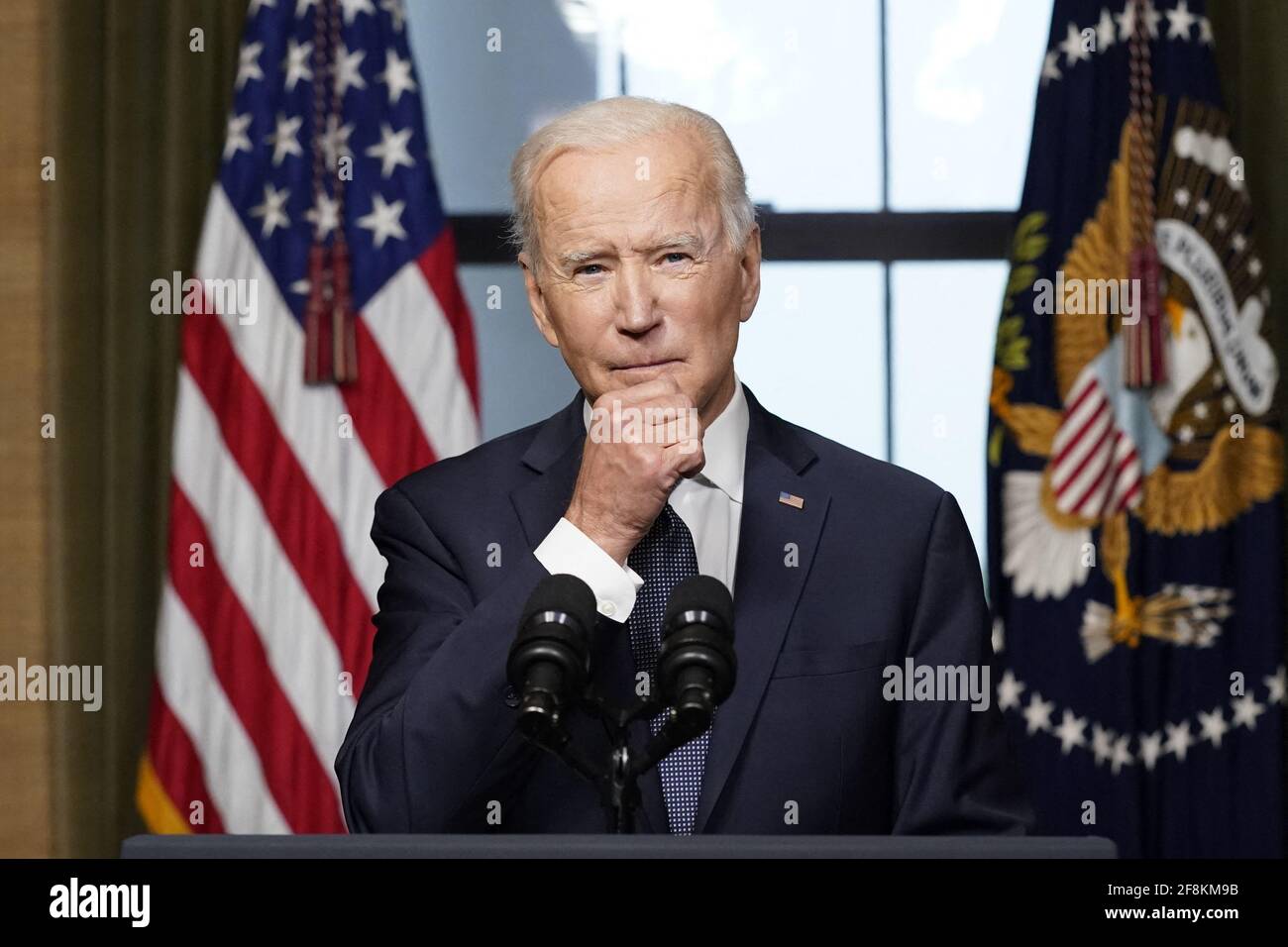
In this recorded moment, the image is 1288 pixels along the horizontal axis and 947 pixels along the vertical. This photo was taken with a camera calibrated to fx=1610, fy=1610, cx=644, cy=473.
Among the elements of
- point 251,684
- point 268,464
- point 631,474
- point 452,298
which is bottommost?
point 251,684

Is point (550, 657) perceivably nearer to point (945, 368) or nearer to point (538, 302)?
point (538, 302)

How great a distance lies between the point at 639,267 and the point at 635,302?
64mm

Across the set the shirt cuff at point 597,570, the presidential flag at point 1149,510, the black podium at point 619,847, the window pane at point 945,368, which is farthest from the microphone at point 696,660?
the window pane at point 945,368

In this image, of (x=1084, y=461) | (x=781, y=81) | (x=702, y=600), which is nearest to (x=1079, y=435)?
(x=1084, y=461)

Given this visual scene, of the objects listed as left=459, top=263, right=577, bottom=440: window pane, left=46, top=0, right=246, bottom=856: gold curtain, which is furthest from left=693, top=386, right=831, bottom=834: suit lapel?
left=46, top=0, right=246, bottom=856: gold curtain

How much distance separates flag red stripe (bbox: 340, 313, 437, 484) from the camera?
146 inches

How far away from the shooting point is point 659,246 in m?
2.05

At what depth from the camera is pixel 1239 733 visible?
144 inches

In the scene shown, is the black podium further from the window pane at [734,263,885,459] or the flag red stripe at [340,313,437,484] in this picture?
the window pane at [734,263,885,459]

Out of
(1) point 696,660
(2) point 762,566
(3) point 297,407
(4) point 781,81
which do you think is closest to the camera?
(1) point 696,660

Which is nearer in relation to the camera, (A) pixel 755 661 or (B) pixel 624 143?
(A) pixel 755 661
